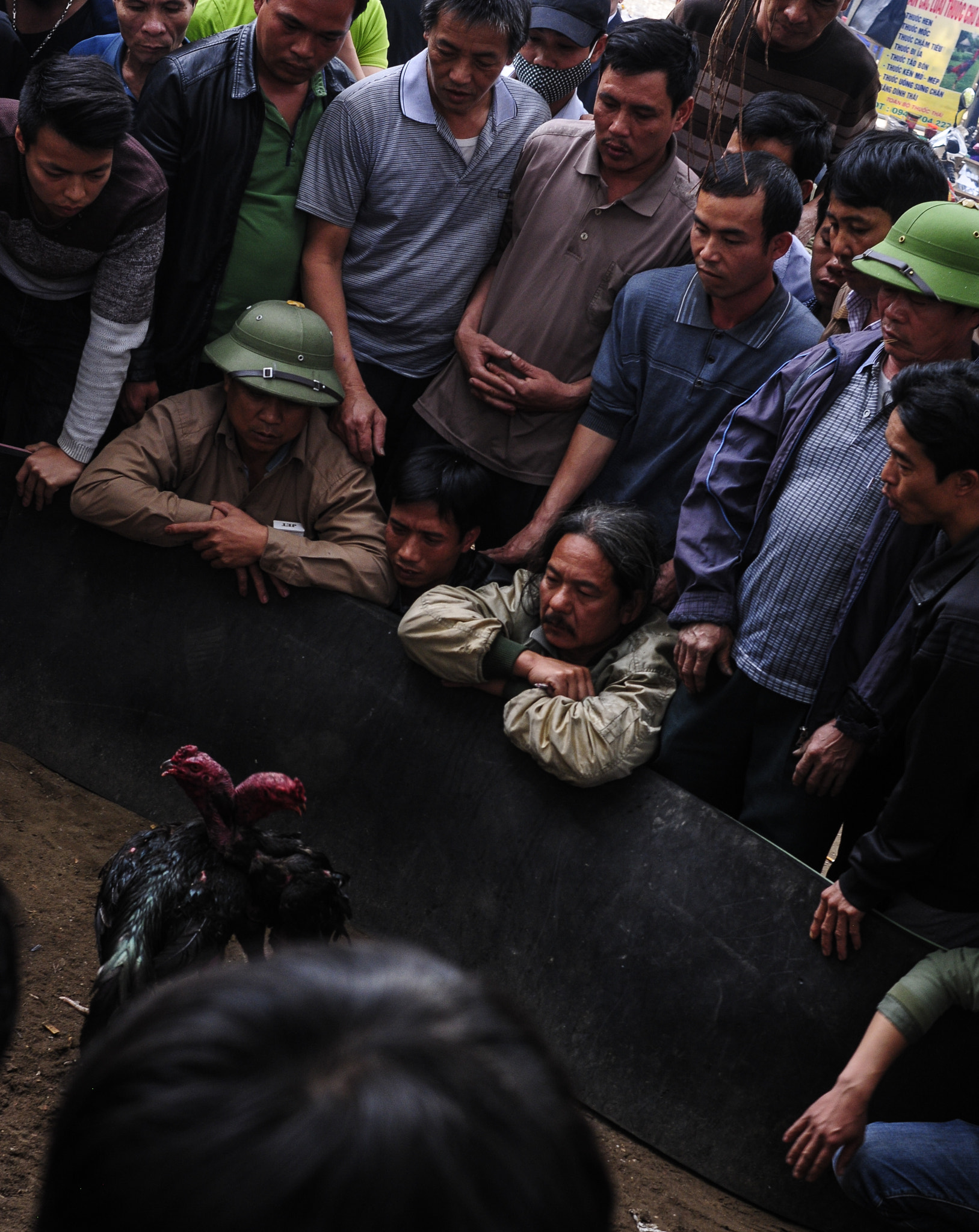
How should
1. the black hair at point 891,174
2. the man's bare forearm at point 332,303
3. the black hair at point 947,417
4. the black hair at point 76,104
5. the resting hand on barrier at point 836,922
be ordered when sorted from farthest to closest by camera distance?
the man's bare forearm at point 332,303 → the black hair at point 891,174 → the black hair at point 76,104 → the resting hand on barrier at point 836,922 → the black hair at point 947,417

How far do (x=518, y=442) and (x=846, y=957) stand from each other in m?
1.93

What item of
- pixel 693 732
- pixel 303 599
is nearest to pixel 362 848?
pixel 303 599

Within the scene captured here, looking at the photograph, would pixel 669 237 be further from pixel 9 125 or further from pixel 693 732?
pixel 9 125

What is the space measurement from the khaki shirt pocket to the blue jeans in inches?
98.4

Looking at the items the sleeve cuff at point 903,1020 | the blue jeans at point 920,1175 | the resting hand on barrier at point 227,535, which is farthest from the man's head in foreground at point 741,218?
the blue jeans at point 920,1175

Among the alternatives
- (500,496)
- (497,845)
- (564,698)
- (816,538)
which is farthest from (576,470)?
(497,845)

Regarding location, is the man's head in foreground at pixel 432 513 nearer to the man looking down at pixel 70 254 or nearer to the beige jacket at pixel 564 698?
the beige jacket at pixel 564 698

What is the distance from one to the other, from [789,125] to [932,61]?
554cm

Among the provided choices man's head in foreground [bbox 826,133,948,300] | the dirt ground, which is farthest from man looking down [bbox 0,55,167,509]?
man's head in foreground [bbox 826,133,948,300]

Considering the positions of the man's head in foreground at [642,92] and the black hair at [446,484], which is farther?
the black hair at [446,484]

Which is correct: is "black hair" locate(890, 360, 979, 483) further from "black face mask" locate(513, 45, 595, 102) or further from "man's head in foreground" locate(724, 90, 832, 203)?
"black face mask" locate(513, 45, 595, 102)

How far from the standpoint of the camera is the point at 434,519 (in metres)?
3.71

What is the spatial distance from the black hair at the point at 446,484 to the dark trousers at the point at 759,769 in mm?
942

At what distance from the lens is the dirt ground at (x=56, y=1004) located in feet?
9.00
